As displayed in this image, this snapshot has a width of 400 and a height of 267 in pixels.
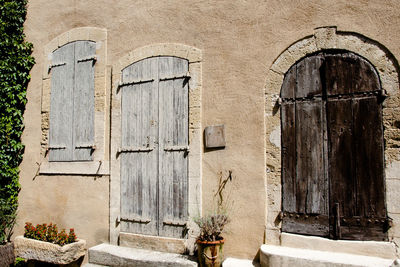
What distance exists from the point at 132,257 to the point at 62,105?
2.69m

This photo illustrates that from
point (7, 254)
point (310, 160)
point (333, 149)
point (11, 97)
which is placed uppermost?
point (11, 97)

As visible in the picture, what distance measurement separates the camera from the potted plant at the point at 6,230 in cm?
551

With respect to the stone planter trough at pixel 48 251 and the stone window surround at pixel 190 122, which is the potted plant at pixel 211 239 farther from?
the stone planter trough at pixel 48 251

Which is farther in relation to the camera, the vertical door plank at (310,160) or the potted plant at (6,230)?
the potted plant at (6,230)

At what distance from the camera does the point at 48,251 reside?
16.7ft

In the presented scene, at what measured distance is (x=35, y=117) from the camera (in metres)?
6.09

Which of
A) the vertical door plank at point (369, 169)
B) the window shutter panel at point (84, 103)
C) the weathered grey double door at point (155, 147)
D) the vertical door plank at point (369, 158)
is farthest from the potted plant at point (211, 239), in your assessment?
the window shutter panel at point (84, 103)

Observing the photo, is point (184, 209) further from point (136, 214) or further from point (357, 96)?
point (357, 96)

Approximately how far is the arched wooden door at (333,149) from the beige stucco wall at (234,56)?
0.91 feet

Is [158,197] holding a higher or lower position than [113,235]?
higher

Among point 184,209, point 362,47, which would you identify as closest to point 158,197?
point 184,209

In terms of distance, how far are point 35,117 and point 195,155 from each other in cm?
→ 302

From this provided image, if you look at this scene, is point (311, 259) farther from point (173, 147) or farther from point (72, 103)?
point (72, 103)

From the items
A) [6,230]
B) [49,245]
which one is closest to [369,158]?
[49,245]
